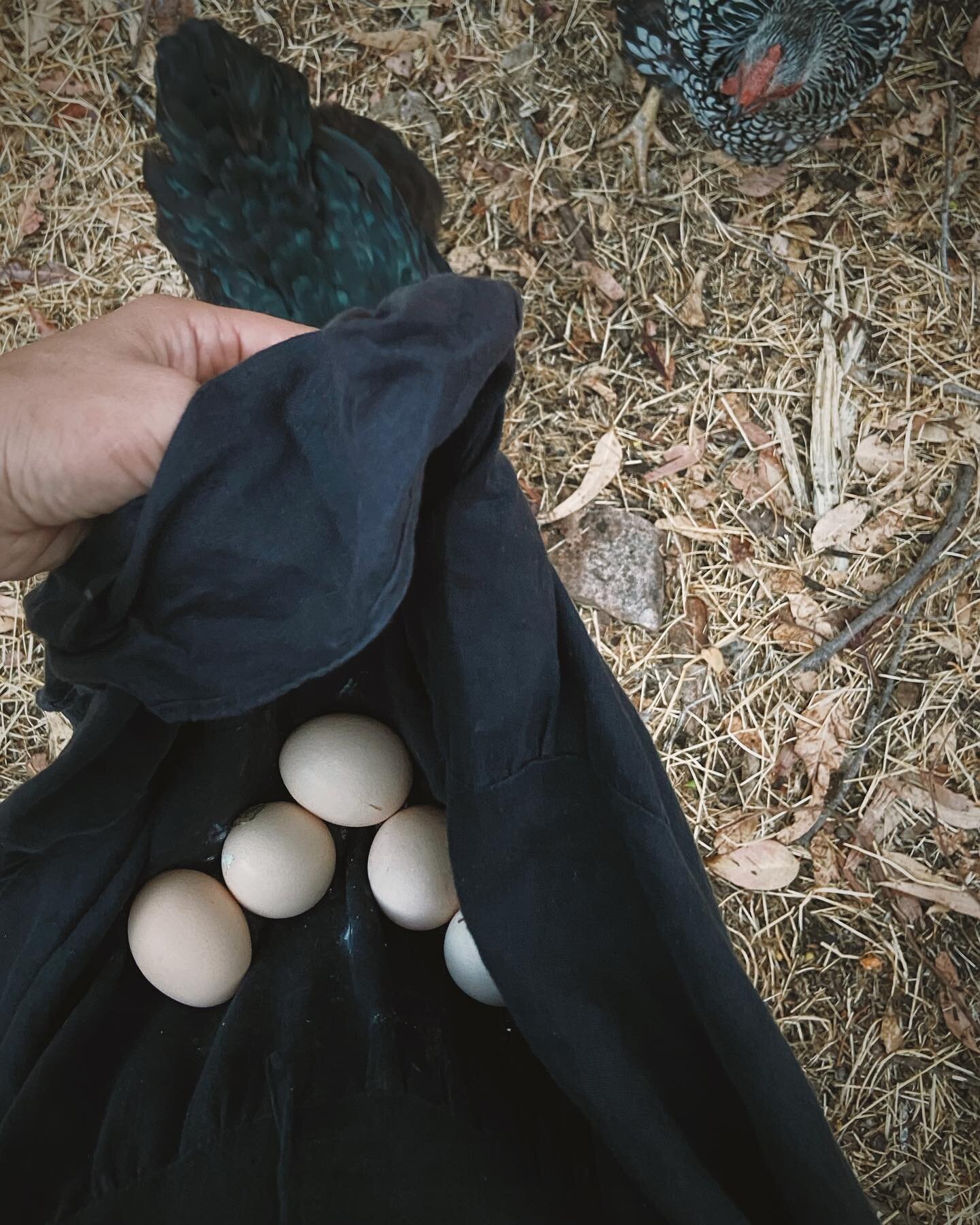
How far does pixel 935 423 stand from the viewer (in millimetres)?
1502

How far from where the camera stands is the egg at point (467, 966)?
885mm

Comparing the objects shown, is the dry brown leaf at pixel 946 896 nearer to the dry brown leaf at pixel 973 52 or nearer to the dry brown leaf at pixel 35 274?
the dry brown leaf at pixel 973 52

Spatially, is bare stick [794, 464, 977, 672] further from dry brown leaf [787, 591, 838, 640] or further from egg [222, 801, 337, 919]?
egg [222, 801, 337, 919]

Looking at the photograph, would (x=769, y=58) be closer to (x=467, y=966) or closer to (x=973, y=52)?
(x=973, y=52)

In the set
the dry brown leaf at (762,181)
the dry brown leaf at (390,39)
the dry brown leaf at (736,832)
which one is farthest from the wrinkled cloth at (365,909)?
the dry brown leaf at (390,39)

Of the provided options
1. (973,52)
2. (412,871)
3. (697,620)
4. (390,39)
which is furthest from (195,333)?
(973,52)

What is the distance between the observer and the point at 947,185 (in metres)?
1.50

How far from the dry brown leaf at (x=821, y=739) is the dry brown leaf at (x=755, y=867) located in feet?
0.37

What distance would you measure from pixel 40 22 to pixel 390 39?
594 mm

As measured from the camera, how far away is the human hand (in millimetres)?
624

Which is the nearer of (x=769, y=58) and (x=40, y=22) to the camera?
(x=769, y=58)

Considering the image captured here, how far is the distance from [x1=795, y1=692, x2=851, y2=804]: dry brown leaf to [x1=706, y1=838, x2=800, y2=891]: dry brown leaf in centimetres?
11

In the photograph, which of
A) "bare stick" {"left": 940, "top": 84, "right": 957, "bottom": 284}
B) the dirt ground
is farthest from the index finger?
"bare stick" {"left": 940, "top": 84, "right": 957, "bottom": 284}

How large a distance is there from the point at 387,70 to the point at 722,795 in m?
1.34
